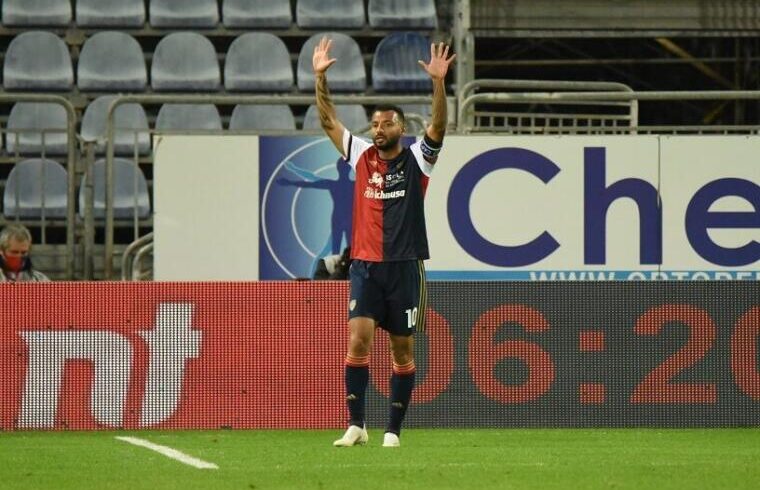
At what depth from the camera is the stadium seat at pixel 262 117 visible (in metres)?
17.0

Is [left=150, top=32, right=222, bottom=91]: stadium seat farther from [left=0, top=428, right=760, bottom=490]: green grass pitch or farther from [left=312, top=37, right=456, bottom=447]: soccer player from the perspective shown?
[left=312, top=37, right=456, bottom=447]: soccer player

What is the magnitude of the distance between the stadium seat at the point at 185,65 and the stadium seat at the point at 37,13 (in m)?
1.22

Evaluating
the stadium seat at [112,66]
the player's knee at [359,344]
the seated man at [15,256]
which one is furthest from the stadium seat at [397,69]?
the player's knee at [359,344]

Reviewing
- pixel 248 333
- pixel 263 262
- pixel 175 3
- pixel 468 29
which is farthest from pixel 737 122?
pixel 248 333

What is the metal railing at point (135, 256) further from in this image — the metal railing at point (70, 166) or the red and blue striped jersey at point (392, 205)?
the red and blue striped jersey at point (392, 205)

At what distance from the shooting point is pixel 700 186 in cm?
1323

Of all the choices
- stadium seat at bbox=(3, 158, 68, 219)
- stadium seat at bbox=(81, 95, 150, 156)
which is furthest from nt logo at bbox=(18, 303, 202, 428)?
stadium seat at bbox=(81, 95, 150, 156)

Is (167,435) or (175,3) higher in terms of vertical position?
(175,3)

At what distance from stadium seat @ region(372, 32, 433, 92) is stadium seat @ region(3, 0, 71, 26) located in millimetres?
3416

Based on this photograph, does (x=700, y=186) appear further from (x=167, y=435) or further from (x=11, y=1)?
(x=11, y=1)

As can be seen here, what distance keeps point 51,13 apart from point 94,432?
796 cm

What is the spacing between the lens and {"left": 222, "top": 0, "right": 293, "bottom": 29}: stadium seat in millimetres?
17906

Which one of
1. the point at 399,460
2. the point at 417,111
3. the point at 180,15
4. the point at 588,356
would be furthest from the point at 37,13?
the point at 399,460

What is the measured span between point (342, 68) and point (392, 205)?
8627 mm
